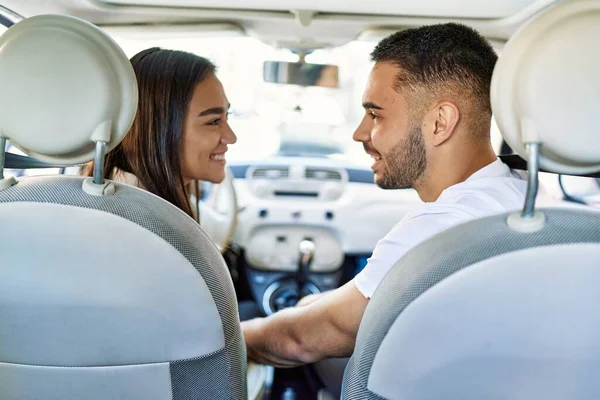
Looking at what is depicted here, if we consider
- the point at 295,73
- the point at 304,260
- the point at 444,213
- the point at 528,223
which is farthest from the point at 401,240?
the point at 304,260

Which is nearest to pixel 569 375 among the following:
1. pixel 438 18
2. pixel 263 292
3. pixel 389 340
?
pixel 389 340

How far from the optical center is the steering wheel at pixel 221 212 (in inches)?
133

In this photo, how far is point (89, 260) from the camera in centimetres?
125

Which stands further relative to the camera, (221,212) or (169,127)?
(221,212)

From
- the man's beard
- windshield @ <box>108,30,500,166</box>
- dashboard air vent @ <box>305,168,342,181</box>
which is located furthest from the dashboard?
the man's beard

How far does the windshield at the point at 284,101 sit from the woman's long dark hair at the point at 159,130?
469mm

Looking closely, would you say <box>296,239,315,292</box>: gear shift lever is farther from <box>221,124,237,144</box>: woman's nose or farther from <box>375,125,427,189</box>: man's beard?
<box>375,125,427,189</box>: man's beard

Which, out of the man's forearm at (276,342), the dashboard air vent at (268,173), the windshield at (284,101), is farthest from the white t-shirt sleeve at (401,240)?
the dashboard air vent at (268,173)

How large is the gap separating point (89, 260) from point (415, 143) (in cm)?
102

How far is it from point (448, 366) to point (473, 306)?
133mm

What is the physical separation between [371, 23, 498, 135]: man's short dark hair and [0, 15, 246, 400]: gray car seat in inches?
34.4

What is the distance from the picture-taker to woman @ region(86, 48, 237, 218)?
86.9 inches

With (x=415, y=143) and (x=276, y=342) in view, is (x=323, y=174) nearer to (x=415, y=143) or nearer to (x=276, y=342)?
(x=415, y=143)

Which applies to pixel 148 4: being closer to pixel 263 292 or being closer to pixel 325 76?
pixel 325 76
